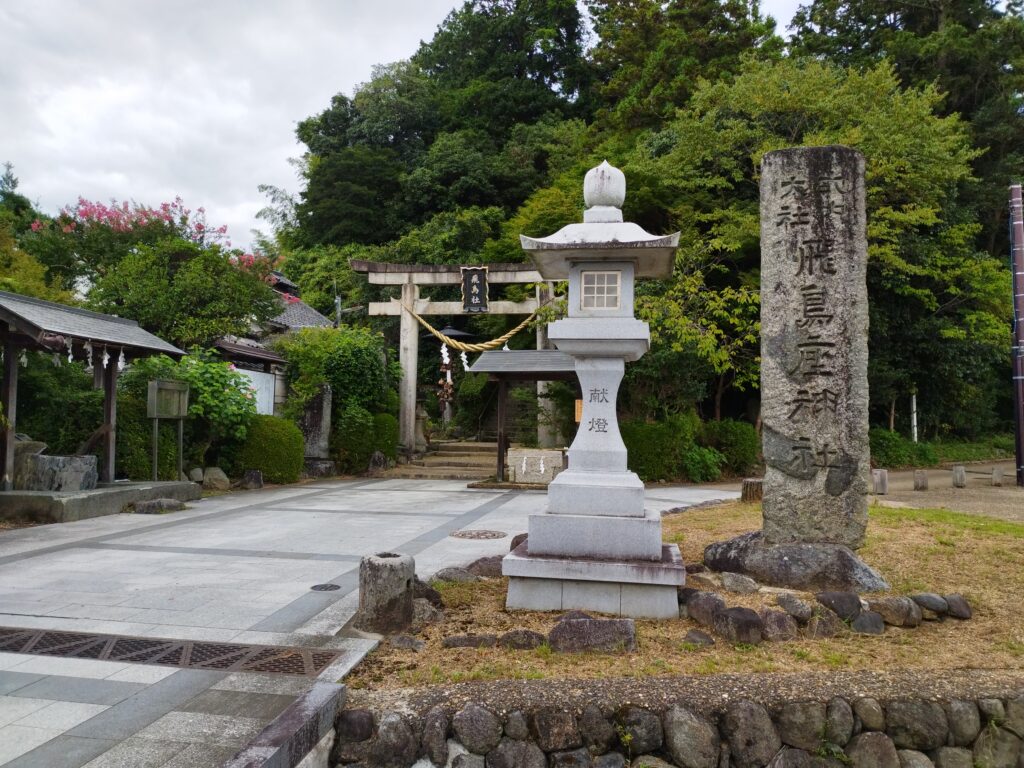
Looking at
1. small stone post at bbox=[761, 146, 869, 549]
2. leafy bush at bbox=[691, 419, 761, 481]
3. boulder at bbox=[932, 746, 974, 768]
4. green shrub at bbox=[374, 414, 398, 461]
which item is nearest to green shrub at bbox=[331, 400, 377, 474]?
green shrub at bbox=[374, 414, 398, 461]

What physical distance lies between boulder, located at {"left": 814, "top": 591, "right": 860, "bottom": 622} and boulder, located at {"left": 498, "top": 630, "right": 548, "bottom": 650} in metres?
2.16

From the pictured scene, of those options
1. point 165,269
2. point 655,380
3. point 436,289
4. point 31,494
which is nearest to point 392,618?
point 31,494

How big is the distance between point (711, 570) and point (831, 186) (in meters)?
3.64

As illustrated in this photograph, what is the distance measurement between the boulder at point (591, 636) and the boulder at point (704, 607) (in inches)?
26.3

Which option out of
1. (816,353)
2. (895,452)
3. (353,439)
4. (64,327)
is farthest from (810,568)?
(895,452)

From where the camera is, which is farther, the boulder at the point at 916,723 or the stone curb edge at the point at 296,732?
the boulder at the point at 916,723

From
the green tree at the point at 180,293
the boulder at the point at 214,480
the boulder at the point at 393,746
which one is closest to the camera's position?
the boulder at the point at 393,746

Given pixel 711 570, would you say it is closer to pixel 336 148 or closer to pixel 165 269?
pixel 165 269

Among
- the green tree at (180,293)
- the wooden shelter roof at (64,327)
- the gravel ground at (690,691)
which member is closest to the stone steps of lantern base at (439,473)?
the green tree at (180,293)

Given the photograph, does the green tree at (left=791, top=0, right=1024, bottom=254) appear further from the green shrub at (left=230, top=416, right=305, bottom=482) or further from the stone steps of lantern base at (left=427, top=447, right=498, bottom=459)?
the green shrub at (left=230, top=416, right=305, bottom=482)

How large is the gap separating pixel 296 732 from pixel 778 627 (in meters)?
3.14

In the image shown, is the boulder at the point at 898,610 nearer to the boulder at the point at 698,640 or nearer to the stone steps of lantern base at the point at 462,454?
the boulder at the point at 698,640

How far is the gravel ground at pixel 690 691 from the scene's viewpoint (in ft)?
11.6

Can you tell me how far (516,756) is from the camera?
348 centimetres
